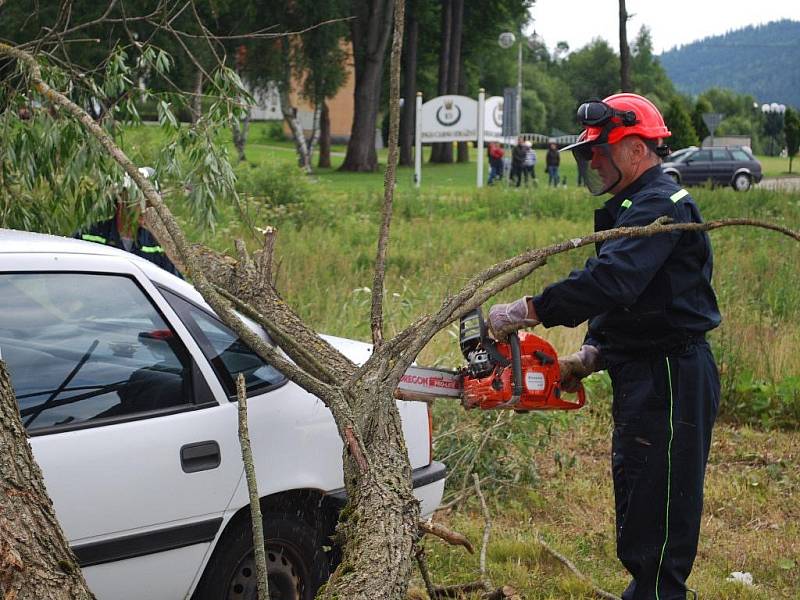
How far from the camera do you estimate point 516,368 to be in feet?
12.6

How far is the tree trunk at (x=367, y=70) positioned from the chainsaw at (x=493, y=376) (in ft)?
111

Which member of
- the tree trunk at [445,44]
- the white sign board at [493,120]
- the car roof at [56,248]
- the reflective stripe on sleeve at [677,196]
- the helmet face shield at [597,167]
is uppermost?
the tree trunk at [445,44]

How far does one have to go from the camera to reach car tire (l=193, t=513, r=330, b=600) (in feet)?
11.9

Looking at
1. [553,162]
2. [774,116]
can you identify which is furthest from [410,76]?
[774,116]

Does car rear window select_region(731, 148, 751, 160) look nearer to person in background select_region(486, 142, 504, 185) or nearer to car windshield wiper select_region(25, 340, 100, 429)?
person in background select_region(486, 142, 504, 185)

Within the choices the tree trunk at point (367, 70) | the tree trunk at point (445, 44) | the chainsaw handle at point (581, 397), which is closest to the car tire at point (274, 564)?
the chainsaw handle at point (581, 397)

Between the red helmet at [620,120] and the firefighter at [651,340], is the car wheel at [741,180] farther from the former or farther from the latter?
the firefighter at [651,340]

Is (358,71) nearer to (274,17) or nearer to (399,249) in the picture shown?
(274,17)

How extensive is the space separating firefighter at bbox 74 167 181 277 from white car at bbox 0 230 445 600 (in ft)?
7.99

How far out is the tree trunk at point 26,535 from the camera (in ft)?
7.55

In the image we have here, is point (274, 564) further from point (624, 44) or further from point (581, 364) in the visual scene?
point (624, 44)

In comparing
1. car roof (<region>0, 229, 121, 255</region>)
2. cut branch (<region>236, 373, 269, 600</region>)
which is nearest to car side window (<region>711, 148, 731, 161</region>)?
car roof (<region>0, 229, 121, 255</region>)

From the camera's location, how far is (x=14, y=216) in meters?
5.95

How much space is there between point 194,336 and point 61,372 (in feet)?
1.56
